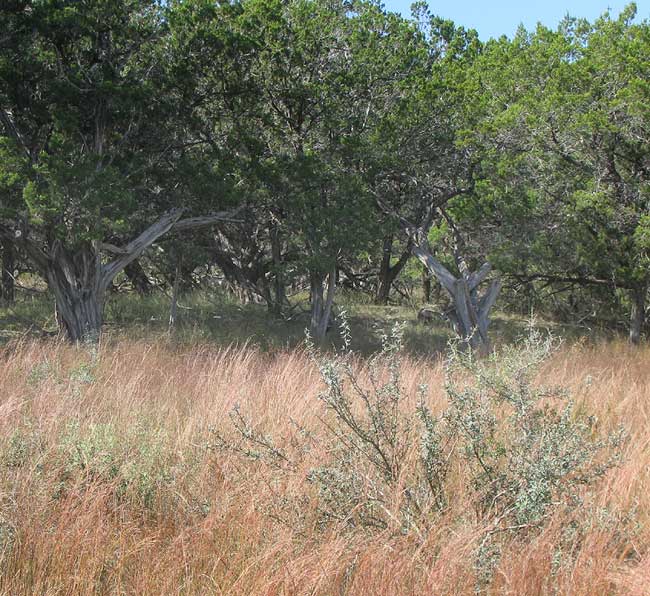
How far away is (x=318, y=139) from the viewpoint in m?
13.9

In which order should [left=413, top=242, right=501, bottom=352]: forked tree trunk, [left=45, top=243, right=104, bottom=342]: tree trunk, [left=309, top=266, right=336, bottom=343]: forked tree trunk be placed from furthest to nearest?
1. [left=309, top=266, right=336, bottom=343]: forked tree trunk
2. [left=413, top=242, right=501, bottom=352]: forked tree trunk
3. [left=45, top=243, right=104, bottom=342]: tree trunk

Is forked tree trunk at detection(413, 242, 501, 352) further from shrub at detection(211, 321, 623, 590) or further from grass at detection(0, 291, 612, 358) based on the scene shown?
shrub at detection(211, 321, 623, 590)

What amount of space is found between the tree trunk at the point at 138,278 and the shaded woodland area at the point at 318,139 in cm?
503

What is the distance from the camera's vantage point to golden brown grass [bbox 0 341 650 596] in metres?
2.96

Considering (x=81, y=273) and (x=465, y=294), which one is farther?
(x=465, y=294)

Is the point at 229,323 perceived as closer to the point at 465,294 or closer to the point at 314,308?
the point at 314,308

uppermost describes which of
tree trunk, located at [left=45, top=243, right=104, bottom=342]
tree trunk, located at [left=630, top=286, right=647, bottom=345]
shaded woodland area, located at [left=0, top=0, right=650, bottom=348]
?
shaded woodland area, located at [left=0, top=0, right=650, bottom=348]

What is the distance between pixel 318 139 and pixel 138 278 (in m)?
9.17

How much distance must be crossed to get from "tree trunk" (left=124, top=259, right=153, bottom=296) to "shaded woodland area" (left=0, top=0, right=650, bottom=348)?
5.03 m

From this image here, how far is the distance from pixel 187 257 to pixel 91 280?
9.42ft

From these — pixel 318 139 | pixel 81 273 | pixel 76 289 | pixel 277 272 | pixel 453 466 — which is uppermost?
pixel 318 139

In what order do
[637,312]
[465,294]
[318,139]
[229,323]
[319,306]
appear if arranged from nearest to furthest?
[318,139] < [637,312] < [465,294] < [319,306] < [229,323]

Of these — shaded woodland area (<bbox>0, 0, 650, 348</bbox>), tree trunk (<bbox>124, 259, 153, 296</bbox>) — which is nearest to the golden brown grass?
shaded woodland area (<bbox>0, 0, 650, 348</bbox>)

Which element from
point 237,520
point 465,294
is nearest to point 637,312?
point 465,294
